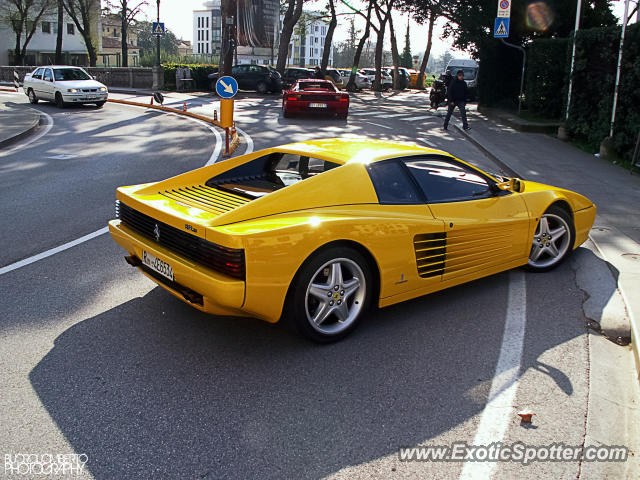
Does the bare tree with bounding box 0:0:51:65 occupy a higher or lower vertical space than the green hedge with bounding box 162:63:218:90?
higher

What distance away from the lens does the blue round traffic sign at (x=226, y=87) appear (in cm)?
1480

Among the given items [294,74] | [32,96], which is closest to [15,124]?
[32,96]

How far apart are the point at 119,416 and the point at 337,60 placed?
15919 centimetres

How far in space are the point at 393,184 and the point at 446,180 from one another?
658 mm

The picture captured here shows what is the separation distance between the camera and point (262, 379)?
3760mm

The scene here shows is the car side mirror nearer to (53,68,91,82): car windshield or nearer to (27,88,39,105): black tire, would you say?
(53,68,91,82): car windshield

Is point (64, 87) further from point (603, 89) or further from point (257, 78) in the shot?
point (603, 89)

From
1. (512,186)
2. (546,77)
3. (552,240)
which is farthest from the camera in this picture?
(546,77)

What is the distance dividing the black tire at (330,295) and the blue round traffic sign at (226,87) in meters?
11.4

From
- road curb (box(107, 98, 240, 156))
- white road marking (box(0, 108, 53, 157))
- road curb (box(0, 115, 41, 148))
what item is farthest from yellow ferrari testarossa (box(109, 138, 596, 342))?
road curb (box(0, 115, 41, 148))

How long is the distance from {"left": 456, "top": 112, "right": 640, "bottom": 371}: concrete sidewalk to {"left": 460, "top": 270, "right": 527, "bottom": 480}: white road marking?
2.17ft

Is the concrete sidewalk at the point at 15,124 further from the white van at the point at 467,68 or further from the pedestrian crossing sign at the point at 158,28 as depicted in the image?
the white van at the point at 467,68

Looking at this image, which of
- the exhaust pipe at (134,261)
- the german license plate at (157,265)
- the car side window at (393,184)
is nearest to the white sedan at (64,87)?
the exhaust pipe at (134,261)

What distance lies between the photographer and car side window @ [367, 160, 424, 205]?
455 cm
